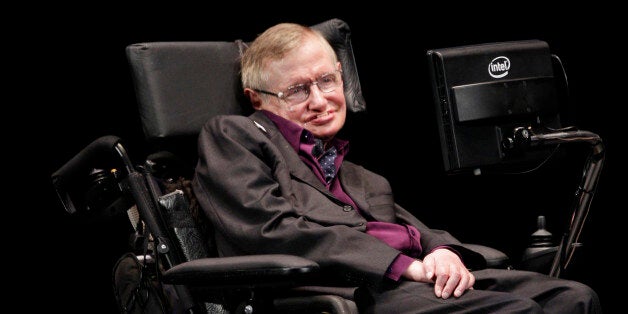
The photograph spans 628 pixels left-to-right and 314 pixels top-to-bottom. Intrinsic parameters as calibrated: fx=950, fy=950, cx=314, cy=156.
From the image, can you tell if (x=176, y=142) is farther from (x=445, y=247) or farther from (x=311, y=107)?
(x=445, y=247)

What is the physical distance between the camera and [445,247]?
2391mm

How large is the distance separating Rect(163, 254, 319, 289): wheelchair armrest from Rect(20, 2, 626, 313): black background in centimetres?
102

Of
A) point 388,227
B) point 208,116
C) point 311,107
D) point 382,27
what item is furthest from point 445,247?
point 382,27

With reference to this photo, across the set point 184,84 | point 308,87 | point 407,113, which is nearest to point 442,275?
point 308,87

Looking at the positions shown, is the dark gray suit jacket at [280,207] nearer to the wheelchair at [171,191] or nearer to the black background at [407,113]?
the wheelchair at [171,191]

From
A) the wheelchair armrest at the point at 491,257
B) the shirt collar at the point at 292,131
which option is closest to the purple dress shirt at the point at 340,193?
the shirt collar at the point at 292,131

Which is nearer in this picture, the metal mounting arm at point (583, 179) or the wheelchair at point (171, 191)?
the wheelchair at point (171, 191)

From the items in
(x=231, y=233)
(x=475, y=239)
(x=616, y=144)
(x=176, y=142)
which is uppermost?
(x=176, y=142)

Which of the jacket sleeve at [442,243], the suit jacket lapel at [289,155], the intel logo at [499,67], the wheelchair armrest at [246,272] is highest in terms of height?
the intel logo at [499,67]

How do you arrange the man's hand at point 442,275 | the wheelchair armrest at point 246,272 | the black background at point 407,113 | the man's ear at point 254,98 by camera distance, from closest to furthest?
the wheelchair armrest at point 246,272, the man's hand at point 442,275, the man's ear at point 254,98, the black background at point 407,113

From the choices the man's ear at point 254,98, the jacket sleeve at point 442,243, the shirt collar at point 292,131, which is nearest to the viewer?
the jacket sleeve at point 442,243

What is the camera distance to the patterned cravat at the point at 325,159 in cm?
256

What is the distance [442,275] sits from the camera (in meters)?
2.10

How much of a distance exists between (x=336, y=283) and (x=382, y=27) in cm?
132
